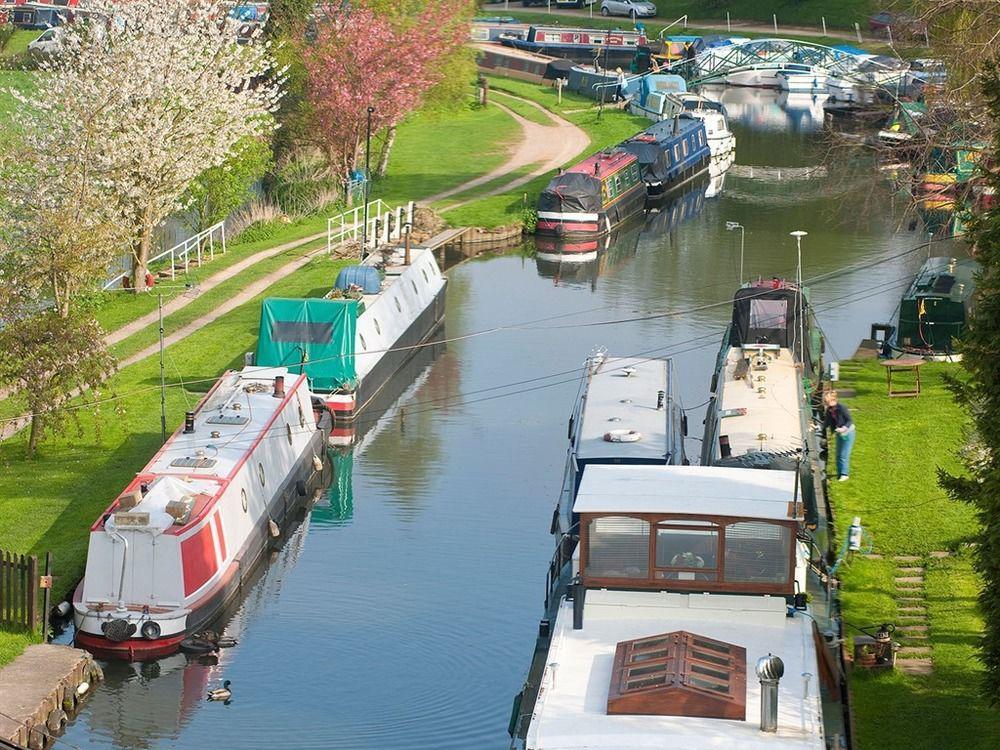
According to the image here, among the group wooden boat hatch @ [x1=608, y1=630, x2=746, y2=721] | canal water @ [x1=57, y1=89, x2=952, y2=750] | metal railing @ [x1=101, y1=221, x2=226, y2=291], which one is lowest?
canal water @ [x1=57, y1=89, x2=952, y2=750]

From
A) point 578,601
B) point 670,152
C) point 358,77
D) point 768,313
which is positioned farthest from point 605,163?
point 578,601

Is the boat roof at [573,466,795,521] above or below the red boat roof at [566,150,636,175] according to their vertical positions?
above

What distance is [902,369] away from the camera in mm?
44844

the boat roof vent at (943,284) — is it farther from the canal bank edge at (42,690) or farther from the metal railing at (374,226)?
the canal bank edge at (42,690)

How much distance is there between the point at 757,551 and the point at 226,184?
40685 mm

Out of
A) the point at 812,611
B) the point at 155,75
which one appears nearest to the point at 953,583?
the point at 812,611

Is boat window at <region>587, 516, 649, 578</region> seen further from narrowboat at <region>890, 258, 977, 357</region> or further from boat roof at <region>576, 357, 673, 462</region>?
narrowboat at <region>890, 258, 977, 357</region>

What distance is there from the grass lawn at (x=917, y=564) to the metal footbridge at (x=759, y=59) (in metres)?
60.5

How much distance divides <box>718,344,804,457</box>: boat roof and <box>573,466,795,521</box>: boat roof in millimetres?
7004

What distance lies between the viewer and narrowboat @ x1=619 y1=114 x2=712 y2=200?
244ft

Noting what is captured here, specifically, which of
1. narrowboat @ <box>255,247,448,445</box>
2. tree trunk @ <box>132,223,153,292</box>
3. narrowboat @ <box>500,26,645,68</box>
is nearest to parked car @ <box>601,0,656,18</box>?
narrowboat @ <box>500,26,645,68</box>

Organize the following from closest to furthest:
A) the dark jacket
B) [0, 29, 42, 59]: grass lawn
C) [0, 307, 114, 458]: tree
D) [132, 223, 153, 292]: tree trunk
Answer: [0, 307, 114, 458]: tree
the dark jacket
[132, 223, 153, 292]: tree trunk
[0, 29, 42, 59]: grass lawn

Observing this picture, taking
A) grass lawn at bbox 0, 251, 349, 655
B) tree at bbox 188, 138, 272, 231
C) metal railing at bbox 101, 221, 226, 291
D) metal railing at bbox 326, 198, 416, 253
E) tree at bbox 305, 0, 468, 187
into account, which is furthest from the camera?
tree at bbox 305, 0, 468, 187

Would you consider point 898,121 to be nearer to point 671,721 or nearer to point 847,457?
point 847,457
